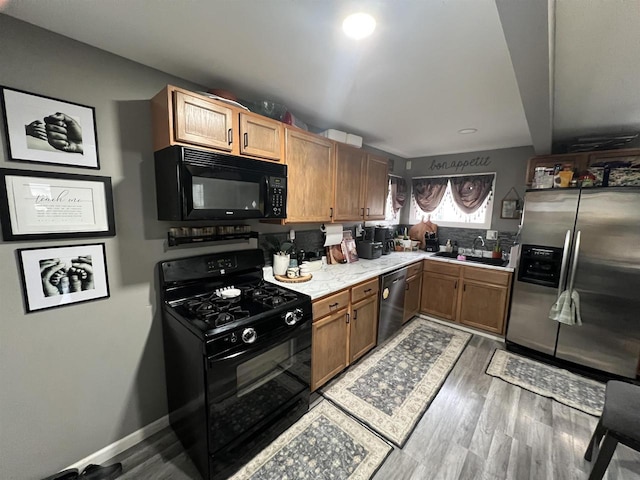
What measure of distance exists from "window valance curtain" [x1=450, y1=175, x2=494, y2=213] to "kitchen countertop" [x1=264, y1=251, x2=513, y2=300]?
919 millimetres

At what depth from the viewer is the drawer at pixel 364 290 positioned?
7.33 feet

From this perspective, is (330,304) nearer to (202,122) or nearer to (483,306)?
(202,122)

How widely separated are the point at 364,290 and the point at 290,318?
0.96 metres

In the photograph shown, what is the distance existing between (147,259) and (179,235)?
9.3 inches

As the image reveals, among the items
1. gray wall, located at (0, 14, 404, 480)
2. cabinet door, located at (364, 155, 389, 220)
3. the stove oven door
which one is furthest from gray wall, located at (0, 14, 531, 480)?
cabinet door, located at (364, 155, 389, 220)

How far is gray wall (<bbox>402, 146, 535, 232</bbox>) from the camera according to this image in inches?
127

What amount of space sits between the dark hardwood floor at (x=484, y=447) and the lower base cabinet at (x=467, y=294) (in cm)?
98

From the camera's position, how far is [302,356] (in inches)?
68.9

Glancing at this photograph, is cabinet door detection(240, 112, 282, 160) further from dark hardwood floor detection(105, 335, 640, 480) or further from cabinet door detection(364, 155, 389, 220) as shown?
dark hardwood floor detection(105, 335, 640, 480)

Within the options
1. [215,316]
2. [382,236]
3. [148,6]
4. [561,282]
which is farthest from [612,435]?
[148,6]

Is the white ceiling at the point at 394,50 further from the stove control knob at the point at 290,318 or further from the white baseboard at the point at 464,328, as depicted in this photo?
the white baseboard at the point at 464,328

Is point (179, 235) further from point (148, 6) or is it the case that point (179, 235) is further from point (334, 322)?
point (334, 322)

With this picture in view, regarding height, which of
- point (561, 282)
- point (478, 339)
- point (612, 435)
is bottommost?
point (478, 339)

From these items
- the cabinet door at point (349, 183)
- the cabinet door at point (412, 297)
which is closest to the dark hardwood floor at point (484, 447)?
the cabinet door at point (412, 297)
